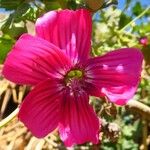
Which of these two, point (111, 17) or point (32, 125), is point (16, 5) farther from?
point (111, 17)

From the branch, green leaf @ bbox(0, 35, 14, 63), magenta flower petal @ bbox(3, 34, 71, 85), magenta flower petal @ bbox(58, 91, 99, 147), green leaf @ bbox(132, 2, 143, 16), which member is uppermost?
magenta flower petal @ bbox(3, 34, 71, 85)

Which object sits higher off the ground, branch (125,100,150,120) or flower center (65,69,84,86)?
flower center (65,69,84,86)

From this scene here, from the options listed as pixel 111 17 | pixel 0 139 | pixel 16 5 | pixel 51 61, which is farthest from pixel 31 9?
pixel 111 17

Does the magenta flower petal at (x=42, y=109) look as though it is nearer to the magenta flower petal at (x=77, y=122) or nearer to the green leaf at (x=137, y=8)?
the magenta flower petal at (x=77, y=122)

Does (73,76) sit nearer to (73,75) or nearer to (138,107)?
(73,75)

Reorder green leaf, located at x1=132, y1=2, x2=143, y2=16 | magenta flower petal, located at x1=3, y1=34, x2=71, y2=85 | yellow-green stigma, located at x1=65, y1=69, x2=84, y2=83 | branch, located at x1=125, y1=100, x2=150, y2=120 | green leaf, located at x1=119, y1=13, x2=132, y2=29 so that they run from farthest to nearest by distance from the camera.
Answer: green leaf, located at x1=132, y1=2, x2=143, y2=16, green leaf, located at x1=119, y1=13, x2=132, y2=29, branch, located at x1=125, y1=100, x2=150, y2=120, yellow-green stigma, located at x1=65, y1=69, x2=84, y2=83, magenta flower petal, located at x1=3, y1=34, x2=71, y2=85

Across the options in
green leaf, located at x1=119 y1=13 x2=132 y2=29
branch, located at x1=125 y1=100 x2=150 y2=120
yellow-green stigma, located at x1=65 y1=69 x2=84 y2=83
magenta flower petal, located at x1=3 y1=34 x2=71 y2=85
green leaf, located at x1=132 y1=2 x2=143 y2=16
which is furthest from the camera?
green leaf, located at x1=132 y1=2 x2=143 y2=16

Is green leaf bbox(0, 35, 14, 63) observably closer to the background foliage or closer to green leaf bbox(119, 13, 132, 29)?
the background foliage

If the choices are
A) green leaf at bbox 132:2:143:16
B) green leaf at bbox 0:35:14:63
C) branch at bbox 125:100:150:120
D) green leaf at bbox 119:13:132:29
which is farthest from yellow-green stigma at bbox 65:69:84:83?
green leaf at bbox 132:2:143:16
